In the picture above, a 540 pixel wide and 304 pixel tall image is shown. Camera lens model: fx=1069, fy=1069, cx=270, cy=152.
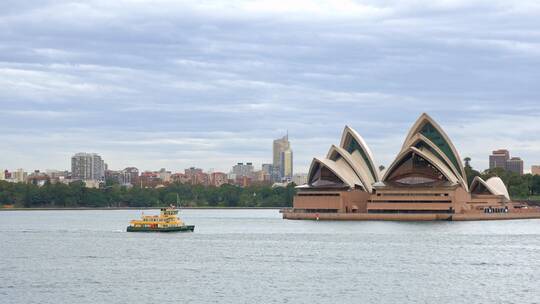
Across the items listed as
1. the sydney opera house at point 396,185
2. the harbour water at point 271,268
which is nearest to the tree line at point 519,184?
the sydney opera house at point 396,185

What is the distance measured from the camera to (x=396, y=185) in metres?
121

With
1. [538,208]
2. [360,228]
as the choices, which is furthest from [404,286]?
[538,208]

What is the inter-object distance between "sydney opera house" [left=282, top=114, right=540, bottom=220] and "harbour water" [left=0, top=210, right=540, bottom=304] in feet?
92.7

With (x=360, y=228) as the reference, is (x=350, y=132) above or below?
above

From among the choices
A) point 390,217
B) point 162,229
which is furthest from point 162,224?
point 390,217

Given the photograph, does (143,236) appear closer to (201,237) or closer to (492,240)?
(201,237)

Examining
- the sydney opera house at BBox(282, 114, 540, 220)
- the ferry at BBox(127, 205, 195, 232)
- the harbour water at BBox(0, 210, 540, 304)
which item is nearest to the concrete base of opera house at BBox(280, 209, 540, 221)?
the sydney opera house at BBox(282, 114, 540, 220)

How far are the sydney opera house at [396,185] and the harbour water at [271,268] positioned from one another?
28241mm

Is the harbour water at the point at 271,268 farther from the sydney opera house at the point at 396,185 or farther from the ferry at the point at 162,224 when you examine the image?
the sydney opera house at the point at 396,185

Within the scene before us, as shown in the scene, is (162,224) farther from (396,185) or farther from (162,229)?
(396,185)

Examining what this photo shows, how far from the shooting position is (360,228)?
99.2 metres

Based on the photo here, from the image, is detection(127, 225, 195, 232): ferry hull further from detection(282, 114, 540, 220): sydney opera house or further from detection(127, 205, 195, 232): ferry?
detection(282, 114, 540, 220): sydney opera house

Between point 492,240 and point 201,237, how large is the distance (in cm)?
2285

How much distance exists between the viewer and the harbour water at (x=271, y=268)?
46344 mm
